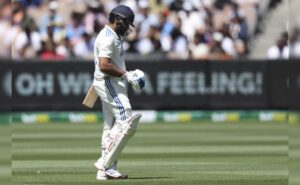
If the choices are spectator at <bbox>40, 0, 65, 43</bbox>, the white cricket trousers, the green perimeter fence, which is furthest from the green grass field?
spectator at <bbox>40, 0, 65, 43</bbox>

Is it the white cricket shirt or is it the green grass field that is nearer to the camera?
the white cricket shirt

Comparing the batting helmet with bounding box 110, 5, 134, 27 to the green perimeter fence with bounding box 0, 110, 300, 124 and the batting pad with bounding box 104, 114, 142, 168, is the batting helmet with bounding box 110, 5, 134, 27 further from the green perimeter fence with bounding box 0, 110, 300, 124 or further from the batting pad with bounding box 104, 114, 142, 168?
the green perimeter fence with bounding box 0, 110, 300, 124

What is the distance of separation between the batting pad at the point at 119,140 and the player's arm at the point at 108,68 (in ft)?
1.26

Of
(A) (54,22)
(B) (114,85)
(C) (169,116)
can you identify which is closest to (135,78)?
(B) (114,85)

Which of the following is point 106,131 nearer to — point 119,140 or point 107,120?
→ point 107,120

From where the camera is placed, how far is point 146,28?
1858cm

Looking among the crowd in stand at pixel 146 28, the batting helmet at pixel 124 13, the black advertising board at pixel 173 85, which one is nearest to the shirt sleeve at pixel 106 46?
the batting helmet at pixel 124 13

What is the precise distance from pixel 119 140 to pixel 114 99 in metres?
0.35

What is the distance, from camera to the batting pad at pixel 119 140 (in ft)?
23.9

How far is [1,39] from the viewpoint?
2107 mm

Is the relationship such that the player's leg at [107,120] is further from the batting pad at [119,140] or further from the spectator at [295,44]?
the spectator at [295,44]

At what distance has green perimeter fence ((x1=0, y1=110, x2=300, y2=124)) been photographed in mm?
17188

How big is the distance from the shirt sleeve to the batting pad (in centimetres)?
57

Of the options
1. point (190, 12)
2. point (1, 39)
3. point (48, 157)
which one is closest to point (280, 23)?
point (190, 12)
